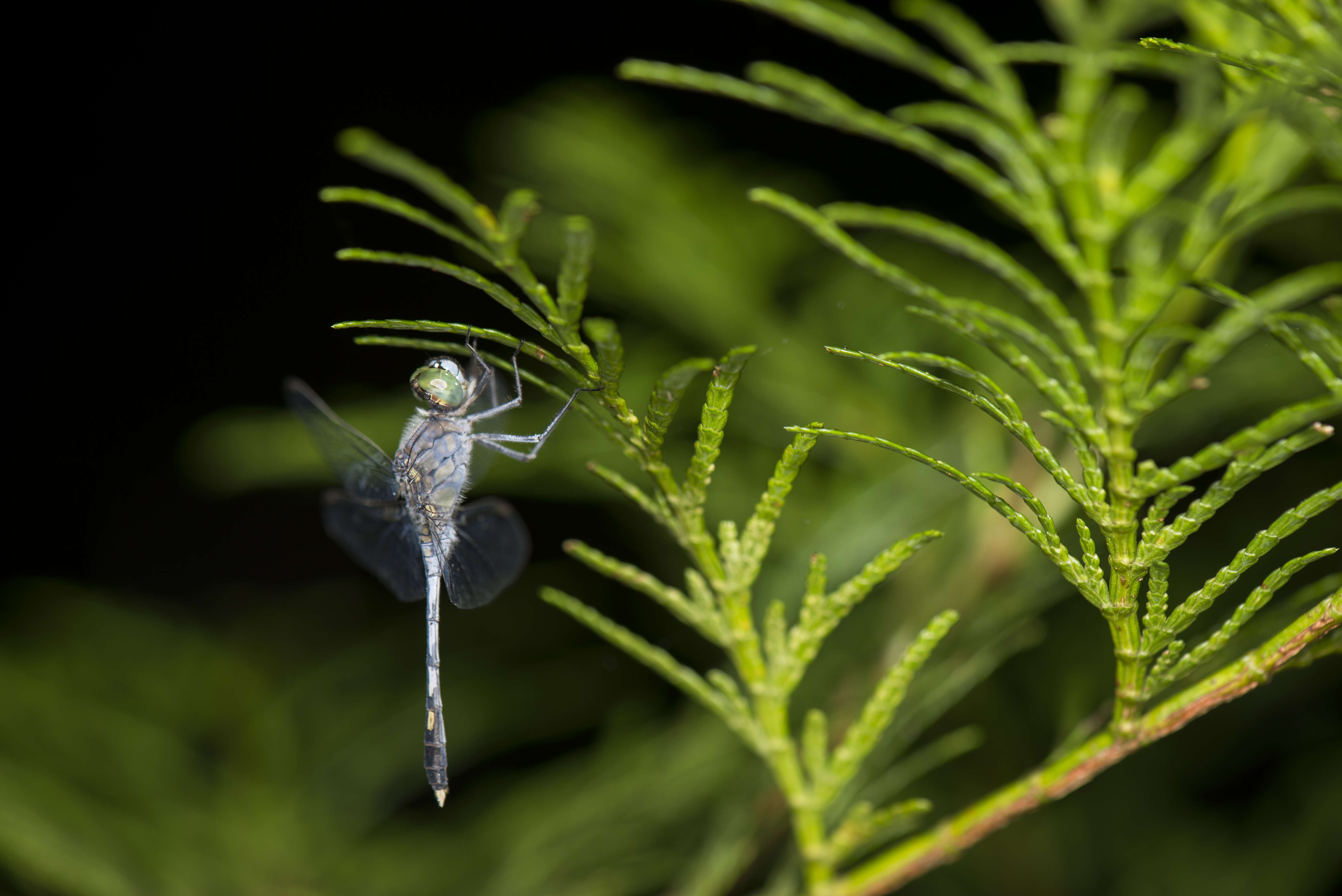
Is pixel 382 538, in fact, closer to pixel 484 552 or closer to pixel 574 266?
pixel 484 552

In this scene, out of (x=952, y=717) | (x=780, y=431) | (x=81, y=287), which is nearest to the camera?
(x=952, y=717)

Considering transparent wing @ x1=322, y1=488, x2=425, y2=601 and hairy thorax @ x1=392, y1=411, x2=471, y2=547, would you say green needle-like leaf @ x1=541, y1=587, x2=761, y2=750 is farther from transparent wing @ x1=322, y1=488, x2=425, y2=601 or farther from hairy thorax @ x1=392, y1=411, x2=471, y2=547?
transparent wing @ x1=322, y1=488, x2=425, y2=601

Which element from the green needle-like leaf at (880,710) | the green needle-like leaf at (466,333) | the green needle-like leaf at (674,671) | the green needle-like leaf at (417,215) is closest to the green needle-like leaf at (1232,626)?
the green needle-like leaf at (880,710)

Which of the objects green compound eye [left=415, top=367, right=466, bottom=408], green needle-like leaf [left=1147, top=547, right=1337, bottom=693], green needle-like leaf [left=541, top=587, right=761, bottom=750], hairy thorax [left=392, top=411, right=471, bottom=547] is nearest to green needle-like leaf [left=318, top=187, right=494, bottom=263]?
green needle-like leaf [left=541, top=587, right=761, bottom=750]

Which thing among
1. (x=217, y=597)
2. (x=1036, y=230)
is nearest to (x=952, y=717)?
(x=1036, y=230)

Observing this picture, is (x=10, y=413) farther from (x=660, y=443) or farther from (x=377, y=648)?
(x=660, y=443)

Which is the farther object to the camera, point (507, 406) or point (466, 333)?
point (507, 406)

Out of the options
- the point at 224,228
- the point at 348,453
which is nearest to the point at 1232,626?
the point at 348,453
